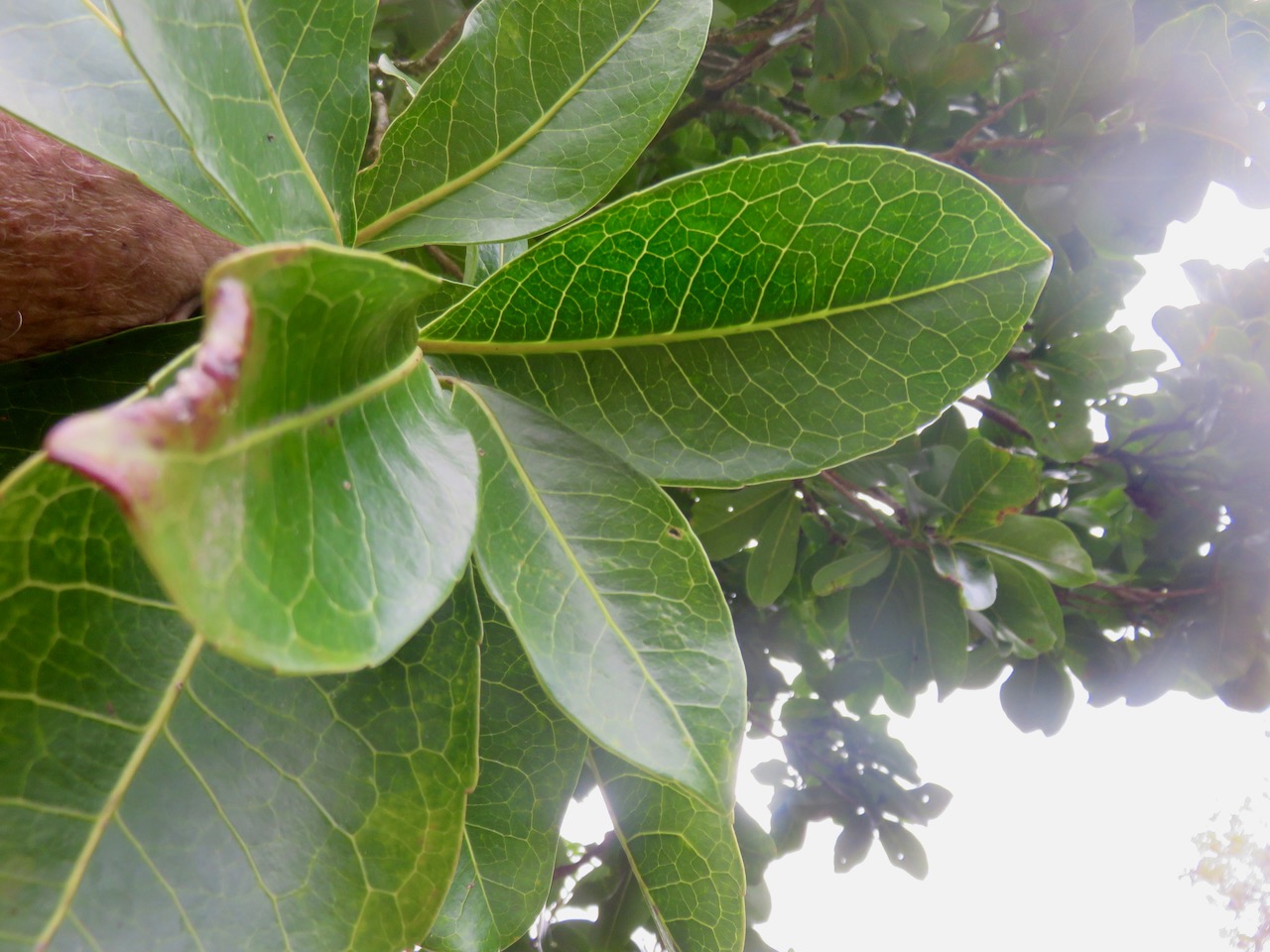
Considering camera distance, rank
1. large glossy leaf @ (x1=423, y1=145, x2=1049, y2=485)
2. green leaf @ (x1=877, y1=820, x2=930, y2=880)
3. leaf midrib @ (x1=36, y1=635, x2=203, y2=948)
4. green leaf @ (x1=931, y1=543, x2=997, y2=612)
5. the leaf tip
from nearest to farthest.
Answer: the leaf tip, leaf midrib @ (x1=36, y1=635, x2=203, y2=948), large glossy leaf @ (x1=423, y1=145, x2=1049, y2=485), green leaf @ (x1=931, y1=543, x2=997, y2=612), green leaf @ (x1=877, y1=820, x2=930, y2=880)

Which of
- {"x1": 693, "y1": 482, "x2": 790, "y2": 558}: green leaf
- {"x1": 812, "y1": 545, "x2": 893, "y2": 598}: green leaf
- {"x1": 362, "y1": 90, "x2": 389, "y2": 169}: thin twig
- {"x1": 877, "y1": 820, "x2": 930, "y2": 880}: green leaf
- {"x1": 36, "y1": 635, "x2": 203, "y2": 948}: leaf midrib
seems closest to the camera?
{"x1": 36, "y1": 635, "x2": 203, "y2": 948}: leaf midrib

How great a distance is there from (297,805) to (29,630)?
0.39ft

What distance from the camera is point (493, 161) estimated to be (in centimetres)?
45

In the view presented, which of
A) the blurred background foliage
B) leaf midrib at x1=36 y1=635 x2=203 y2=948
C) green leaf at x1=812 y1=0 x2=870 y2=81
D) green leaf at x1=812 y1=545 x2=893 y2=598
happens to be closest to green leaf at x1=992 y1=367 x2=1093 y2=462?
the blurred background foliage

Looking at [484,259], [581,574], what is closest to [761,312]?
[581,574]

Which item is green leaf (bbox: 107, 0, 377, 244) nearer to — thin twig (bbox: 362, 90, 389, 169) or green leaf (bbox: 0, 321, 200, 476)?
green leaf (bbox: 0, 321, 200, 476)

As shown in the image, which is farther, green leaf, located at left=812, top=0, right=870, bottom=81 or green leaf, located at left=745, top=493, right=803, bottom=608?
green leaf, located at left=745, top=493, right=803, bottom=608

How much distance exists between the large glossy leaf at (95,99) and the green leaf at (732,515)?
0.89m

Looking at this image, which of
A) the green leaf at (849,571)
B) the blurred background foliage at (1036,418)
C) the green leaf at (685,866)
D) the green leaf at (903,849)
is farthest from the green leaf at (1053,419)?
the green leaf at (685,866)

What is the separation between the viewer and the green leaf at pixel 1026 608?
103 centimetres

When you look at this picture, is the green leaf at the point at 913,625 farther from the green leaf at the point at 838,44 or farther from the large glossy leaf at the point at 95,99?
the large glossy leaf at the point at 95,99

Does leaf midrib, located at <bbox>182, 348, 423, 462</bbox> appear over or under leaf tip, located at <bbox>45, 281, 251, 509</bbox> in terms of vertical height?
under

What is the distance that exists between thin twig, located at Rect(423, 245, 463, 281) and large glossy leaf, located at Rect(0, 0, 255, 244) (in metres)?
0.34

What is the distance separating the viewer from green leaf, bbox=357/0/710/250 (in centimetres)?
44
